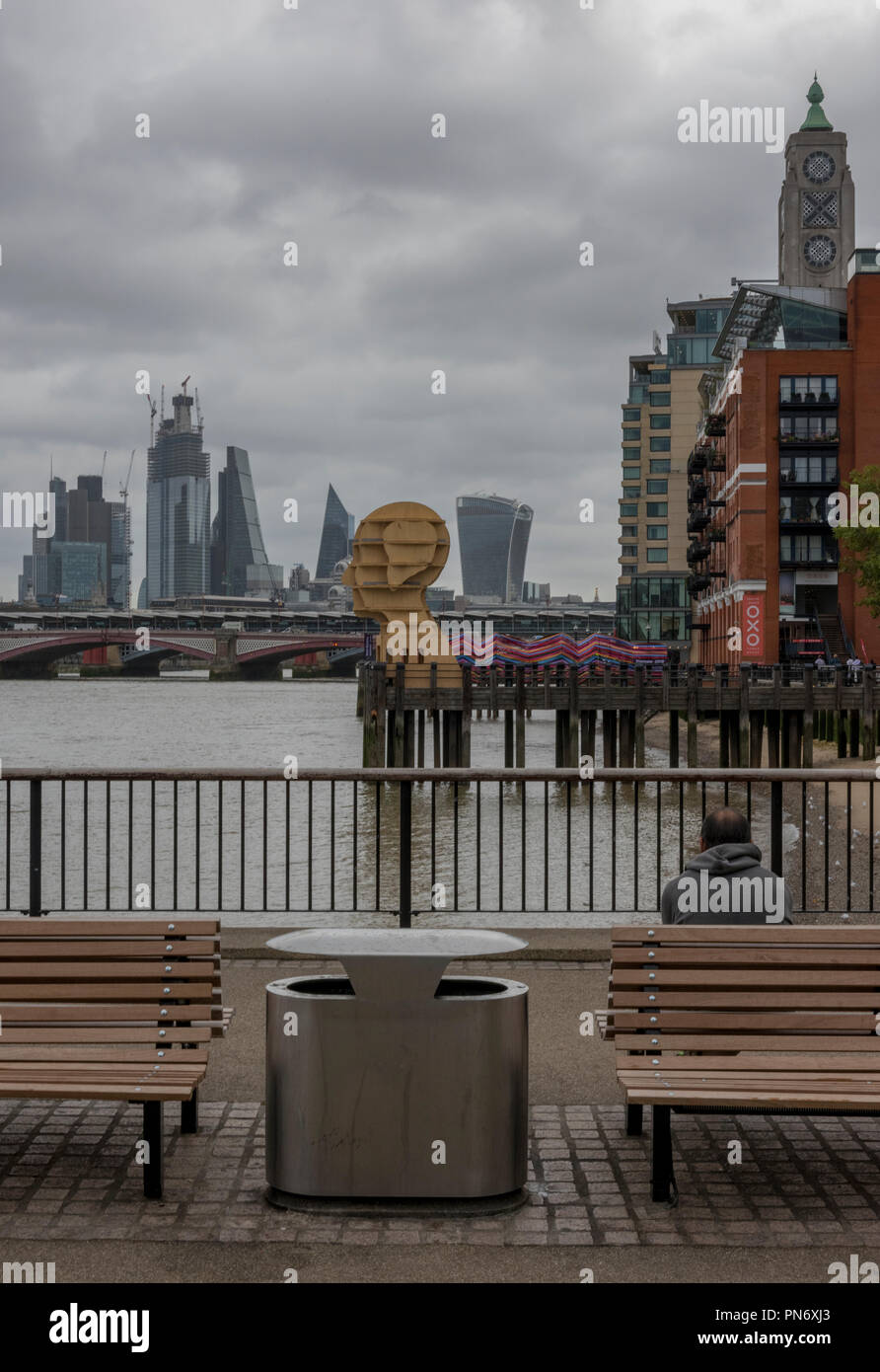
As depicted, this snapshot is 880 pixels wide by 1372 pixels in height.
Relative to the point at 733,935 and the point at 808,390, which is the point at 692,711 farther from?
the point at 733,935

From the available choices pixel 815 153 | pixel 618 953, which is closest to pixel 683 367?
pixel 815 153

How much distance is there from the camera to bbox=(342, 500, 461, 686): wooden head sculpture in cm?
5428

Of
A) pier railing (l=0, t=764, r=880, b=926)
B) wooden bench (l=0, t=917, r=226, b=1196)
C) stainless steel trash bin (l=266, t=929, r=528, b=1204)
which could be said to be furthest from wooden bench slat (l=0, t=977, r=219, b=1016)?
Answer: pier railing (l=0, t=764, r=880, b=926)

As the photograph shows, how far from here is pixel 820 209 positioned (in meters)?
120

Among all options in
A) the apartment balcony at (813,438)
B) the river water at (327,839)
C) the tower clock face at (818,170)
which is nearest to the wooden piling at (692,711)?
the river water at (327,839)

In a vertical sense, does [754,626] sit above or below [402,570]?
below

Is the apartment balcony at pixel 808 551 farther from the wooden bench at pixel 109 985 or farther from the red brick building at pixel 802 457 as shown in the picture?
the wooden bench at pixel 109 985

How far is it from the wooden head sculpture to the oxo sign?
65.6 ft

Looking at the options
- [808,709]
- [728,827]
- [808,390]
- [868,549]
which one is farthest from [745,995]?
[808,390]

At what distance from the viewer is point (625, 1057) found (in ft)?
18.4

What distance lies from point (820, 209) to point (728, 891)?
123974 millimetres

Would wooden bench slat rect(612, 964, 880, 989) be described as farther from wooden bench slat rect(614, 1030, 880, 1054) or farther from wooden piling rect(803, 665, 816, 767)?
wooden piling rect(803, 665, 816, 767)

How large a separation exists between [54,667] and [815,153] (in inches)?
3603
